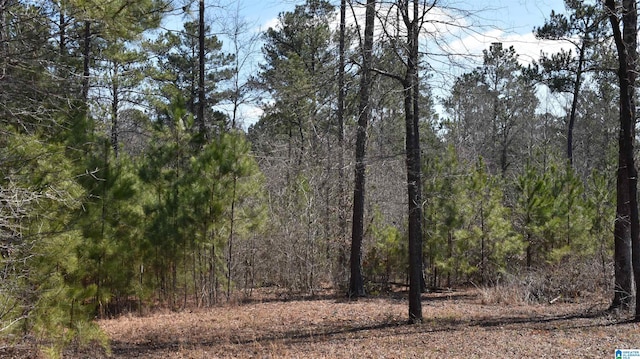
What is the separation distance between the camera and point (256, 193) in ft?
42.6

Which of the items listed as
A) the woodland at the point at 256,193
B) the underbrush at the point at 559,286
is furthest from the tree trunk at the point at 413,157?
the underbrush at the point at 559,286

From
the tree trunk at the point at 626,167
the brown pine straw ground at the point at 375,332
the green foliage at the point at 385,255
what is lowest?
the brown pine straw ground at the point at 375,332

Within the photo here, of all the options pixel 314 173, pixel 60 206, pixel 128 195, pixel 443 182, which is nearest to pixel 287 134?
pixel 314 173

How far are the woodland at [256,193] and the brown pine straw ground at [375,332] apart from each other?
2.52 feet

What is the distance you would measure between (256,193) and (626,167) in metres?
7.53

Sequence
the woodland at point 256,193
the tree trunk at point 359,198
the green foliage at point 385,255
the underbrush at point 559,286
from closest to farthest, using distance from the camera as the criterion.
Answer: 1. the woodland at point 256,193
2. the tree trunk at point 359,198
3. the underbrush at point 559,286
4. the green foliage at point 385,255

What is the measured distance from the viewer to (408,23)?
876 centimetres

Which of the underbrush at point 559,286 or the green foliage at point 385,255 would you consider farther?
the green foliage at point 385,255

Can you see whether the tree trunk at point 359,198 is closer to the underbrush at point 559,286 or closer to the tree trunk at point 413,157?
the tree trunk at point 413,157

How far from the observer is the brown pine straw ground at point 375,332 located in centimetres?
724

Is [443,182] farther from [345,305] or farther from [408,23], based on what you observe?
[408,23]

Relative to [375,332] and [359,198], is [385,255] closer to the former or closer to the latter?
[359,198]

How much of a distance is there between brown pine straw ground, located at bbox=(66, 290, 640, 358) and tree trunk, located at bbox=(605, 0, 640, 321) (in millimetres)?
698

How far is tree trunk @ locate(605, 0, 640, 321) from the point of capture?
881cm
